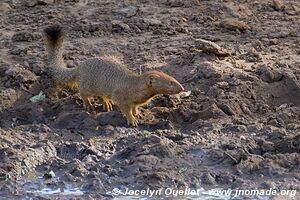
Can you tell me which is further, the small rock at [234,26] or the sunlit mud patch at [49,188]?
the small rock at [234,26]


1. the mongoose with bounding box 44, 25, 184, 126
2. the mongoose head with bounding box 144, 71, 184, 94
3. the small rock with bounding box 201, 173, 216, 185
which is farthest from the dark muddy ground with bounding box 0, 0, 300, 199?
the mongoose head with bounding box 144, 71, 184, 94

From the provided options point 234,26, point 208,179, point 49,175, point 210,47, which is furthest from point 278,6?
point 49,175

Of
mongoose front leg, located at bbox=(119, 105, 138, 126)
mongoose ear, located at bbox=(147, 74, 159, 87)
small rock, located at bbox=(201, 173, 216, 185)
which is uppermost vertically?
mongoose ear, located at bbox=(147, 74, 159, 87)

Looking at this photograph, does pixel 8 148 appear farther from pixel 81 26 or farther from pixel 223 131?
pixel 81 26

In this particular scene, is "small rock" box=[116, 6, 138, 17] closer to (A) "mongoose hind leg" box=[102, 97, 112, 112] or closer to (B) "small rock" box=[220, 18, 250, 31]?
A: (B) "small rock" box=[220, 18, 250, 31]

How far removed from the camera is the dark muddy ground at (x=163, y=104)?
7238 millimetres

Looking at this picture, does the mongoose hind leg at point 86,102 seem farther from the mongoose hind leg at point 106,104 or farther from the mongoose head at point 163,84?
the mongoose head at point 163,84

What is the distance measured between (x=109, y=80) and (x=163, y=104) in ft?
1.76

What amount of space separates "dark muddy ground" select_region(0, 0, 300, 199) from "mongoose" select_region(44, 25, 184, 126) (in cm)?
13

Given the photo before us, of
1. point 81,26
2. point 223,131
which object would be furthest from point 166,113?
point 81,26

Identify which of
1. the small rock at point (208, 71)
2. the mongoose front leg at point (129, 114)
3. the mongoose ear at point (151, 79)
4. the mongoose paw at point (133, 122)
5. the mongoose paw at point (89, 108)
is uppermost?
the mongoose ear at point (151, 79)

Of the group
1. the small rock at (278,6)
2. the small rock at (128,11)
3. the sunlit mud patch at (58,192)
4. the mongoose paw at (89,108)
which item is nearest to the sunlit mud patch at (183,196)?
the sunlit mud patch at (58,192)

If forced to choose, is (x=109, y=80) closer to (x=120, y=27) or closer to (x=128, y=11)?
(x=120, y=27)

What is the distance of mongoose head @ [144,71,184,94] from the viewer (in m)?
8.05
